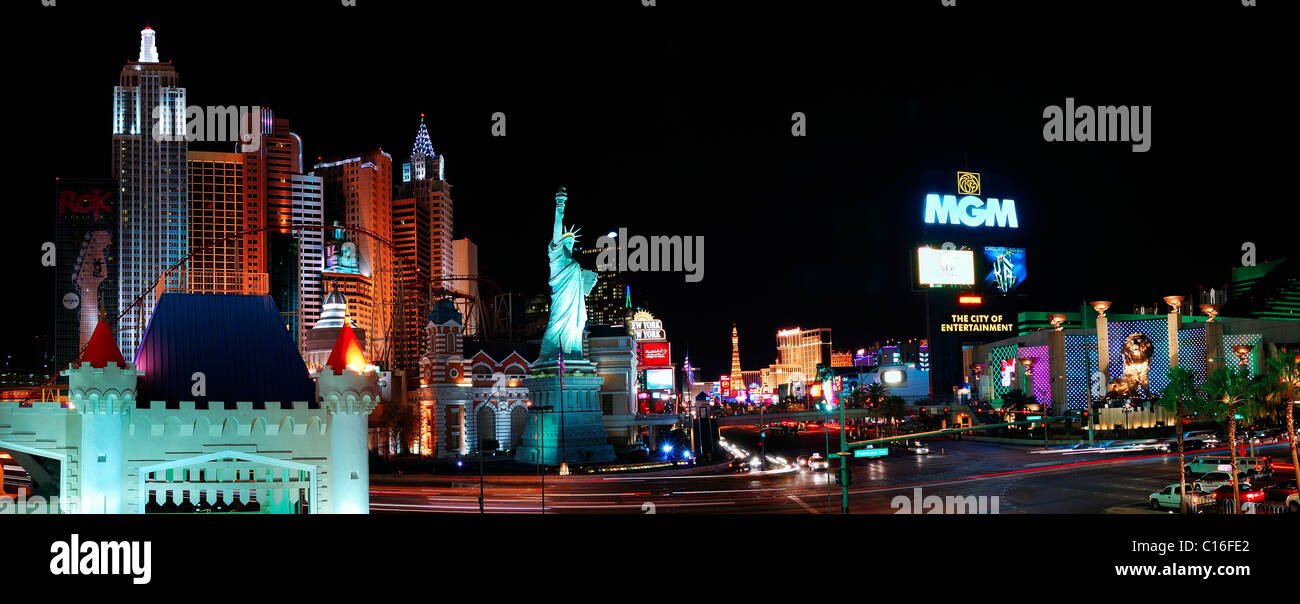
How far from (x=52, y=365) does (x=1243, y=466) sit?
175 metres

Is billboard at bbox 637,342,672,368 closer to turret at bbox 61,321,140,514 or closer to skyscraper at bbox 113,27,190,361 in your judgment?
→ skyscraper at bbox 113,27,190,361

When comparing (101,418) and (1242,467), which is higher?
(101,418)

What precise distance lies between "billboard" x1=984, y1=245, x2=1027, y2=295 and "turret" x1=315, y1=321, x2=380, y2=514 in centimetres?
14211

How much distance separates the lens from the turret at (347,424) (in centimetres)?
1677

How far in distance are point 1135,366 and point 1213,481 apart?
200ft

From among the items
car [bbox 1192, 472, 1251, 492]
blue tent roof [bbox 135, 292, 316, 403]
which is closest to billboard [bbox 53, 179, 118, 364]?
blue tent roof [bbox 135, 292, 316, 403]

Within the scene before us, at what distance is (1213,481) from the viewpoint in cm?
4138

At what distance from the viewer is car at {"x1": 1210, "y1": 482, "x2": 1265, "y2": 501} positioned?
37.0 m

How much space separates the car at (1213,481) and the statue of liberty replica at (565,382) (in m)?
39.1

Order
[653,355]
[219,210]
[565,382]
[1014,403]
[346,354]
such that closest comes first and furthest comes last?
[346,354] < [565,382] < [1014,403] < [653,355] < [219,210]

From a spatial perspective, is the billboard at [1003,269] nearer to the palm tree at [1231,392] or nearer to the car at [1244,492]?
the car at [1244,492]

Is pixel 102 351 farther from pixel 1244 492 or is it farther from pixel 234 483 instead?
pixel 1244 492

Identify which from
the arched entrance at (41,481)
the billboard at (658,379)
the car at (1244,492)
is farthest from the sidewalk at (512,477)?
the billboard at (658,379)

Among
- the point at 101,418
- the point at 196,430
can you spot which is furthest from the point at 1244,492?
the point at 101,418
